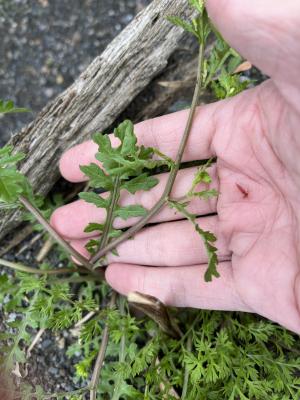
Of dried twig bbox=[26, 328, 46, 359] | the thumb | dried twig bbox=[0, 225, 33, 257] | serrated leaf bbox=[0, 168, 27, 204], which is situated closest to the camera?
the thumb

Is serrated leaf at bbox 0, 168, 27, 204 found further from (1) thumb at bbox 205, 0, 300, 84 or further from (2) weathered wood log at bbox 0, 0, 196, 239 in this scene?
(1) thumb at bbox 205, 0, 300, 84

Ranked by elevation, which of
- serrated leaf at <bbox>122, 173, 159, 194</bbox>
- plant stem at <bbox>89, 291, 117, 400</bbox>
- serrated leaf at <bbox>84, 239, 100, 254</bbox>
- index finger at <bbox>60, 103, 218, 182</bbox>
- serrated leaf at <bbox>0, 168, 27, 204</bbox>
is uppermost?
serrated leaf at <bbox>0, 168, 27, 204</bbox>

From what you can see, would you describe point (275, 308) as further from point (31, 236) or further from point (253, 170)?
point (31, 236)

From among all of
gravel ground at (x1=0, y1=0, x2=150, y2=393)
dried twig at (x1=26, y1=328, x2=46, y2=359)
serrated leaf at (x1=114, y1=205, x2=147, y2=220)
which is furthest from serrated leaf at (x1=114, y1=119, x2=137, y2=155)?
dried twig at (x1=26, y1=328, x2=46, y2=359)

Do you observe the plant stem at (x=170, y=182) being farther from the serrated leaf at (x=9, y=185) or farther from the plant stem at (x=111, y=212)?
the serrated leaf at (x=9, y=185)

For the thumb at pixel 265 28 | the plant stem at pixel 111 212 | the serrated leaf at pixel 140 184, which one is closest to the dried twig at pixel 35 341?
the plant stem at pixel 111 212
